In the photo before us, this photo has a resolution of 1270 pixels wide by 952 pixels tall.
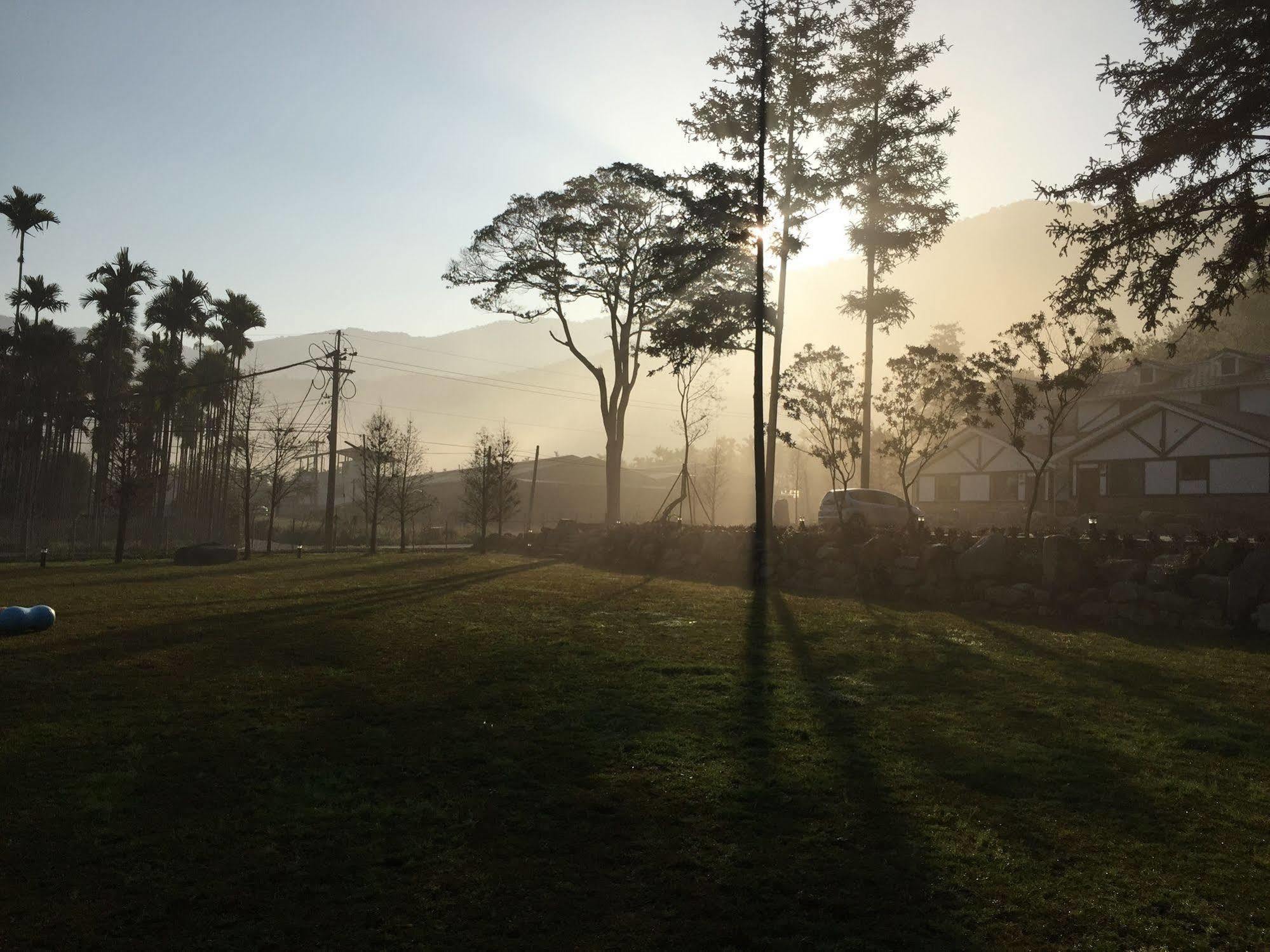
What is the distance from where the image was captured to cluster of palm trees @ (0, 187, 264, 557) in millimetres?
38000

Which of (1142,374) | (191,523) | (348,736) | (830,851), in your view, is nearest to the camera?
(830,851)

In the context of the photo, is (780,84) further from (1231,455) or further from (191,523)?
(191,523)

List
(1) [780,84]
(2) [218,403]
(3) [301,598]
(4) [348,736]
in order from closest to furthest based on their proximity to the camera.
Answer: (4) [348,736], (3) [301,598], (1) [780,84], (2) [218,403]

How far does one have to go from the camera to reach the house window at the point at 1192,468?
120ft

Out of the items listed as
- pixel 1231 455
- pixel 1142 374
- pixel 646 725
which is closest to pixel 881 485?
pixel 1142 374

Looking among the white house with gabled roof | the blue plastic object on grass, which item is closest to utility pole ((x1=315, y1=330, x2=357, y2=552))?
the blue plastic object on grass

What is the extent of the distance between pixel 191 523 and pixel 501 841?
42770 millimetres

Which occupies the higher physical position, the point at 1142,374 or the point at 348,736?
the point at 1142,374

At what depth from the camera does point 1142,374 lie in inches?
1852

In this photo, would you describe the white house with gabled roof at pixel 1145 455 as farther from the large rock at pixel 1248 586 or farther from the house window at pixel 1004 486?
the large rock at pixel 1248 586

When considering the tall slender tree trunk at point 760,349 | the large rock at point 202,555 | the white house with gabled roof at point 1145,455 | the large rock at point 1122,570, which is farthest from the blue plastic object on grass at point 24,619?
the white house with gabled roof at point 1145,455

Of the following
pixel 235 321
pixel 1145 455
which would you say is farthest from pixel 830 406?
pixel 235 321

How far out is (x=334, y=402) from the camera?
37.4 m

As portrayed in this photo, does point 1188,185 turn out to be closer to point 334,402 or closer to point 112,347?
point 334,402
